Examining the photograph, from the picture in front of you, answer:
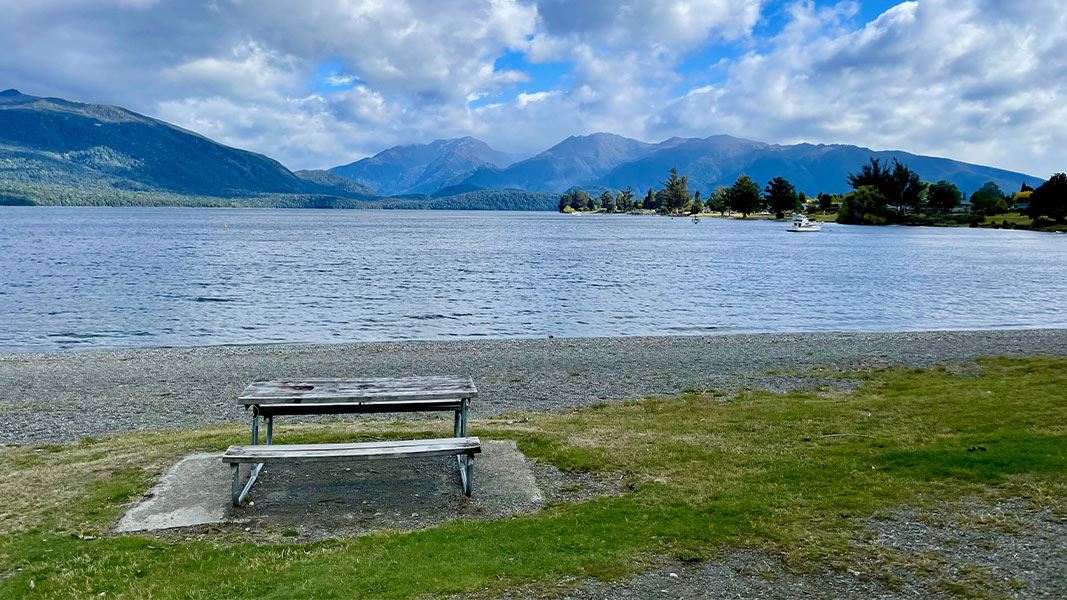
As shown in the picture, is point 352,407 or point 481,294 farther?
point 481,294

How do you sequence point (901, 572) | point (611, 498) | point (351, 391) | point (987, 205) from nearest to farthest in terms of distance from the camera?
point (901, 572) → point (611, 498) → point (351, 391) → point (987, 205)

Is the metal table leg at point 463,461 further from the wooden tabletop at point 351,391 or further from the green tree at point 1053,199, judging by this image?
the green tree at point 1053,199

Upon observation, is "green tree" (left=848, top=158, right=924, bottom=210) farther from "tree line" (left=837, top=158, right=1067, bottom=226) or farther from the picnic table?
the picnic table

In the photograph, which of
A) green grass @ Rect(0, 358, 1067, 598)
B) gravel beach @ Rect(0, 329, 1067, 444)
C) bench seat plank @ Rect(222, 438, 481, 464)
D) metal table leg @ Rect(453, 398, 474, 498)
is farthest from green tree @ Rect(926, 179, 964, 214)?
bench seat plank @ Rect(222, 438, 481, 464)

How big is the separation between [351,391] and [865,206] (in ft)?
642

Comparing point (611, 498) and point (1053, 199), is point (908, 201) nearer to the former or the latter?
point (1053, 199)

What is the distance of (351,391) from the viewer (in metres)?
8.82

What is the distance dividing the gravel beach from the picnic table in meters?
5.06

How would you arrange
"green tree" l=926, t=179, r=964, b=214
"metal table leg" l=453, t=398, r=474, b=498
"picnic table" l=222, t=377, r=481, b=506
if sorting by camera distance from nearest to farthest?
"picnic table" l=222, t=377, r=481, b=506 → "metal table leg" l=453, t=398, r=474, b=498 → "green tree" l=926, t=179, r=964, b=214

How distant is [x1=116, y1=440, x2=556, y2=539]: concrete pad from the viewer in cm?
754

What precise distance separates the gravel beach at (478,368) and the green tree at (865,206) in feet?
547

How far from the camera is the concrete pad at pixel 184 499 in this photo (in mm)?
7469

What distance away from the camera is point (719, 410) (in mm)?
13289

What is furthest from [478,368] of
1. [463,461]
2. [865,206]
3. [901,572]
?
[865,206]
